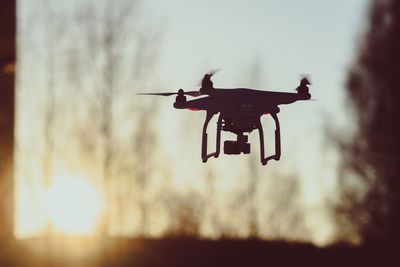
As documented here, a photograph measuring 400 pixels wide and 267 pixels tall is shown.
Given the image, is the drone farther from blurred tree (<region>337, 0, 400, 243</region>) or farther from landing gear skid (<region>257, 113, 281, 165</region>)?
blurred tree (<region>337, 0, 400, 243</region>)

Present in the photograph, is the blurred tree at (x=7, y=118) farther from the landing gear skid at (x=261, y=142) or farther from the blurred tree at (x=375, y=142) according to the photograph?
the blurred tree at (x=375, y=142)

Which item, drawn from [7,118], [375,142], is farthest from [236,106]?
[375,142]

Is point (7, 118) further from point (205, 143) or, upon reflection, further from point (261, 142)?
point (261, 142)

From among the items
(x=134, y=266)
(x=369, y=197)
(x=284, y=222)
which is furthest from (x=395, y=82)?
(x=134, y=266)

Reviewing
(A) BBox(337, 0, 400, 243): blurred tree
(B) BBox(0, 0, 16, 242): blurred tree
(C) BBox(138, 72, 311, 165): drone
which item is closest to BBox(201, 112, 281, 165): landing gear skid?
(C) BBox(138, 72, 311, 165): drone

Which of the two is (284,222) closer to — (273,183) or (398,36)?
(273,183)

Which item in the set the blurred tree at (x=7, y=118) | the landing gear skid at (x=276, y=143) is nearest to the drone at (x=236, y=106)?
the landing gear skid at (x=276, y=143)
